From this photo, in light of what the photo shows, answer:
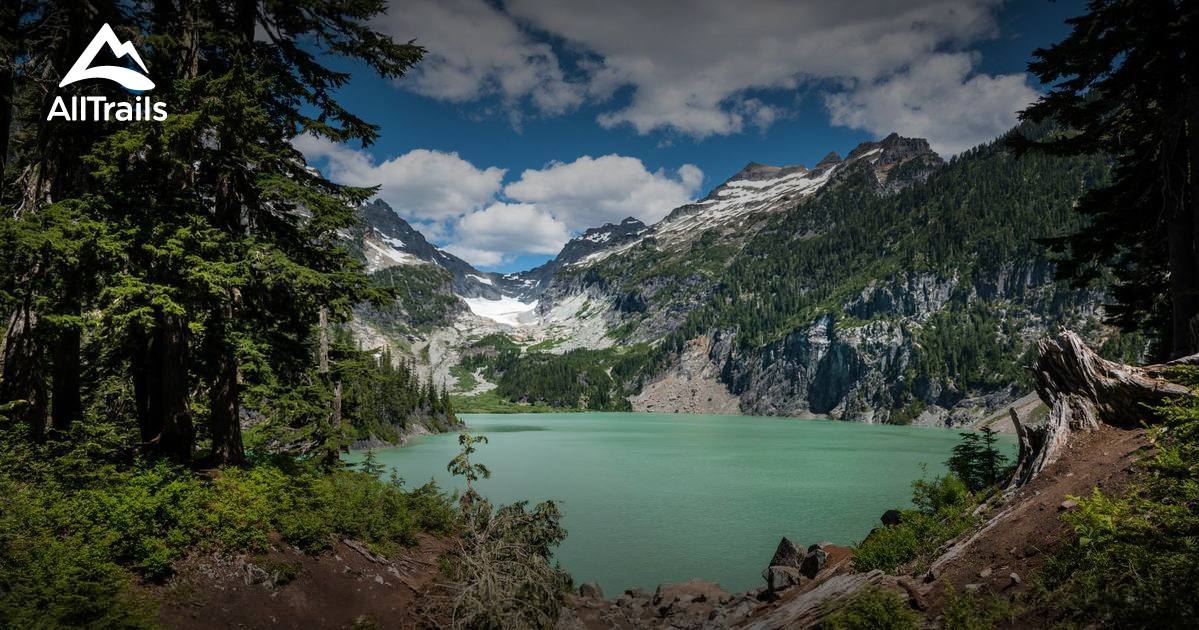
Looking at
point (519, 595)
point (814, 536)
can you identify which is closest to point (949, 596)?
point (519, 595)

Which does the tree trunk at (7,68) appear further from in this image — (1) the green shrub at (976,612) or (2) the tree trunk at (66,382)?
(1) the green shrub at (976,612)

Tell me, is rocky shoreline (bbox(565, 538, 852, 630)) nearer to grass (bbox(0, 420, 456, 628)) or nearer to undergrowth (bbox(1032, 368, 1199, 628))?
grass (bbox(0, 420, 456, 628))

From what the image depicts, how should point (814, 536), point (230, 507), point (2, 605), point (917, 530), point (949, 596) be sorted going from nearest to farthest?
1. point (2, 605)
2. point (949, 596)
3. point (230, 507)
4. point (917, 530)
5. point (814, 536)

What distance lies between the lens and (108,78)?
12.9 meters

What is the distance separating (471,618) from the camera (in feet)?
37.6

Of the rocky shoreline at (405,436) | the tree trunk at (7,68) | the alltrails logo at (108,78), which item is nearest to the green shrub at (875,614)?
the alltrails logo at (108,78)

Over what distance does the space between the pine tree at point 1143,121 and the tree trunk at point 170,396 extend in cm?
2275

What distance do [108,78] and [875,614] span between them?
63.0ft

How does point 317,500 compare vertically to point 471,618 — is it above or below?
above

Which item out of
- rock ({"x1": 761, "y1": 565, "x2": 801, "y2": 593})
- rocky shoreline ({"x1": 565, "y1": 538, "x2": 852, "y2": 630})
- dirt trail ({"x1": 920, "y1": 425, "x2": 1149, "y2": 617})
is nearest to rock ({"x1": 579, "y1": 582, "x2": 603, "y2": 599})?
rocky shoreline ({"x1": 565, "y1": 538, "x2": 852, "y2": 630})

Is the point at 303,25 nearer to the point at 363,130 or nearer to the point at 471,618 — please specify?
the point at 363,130

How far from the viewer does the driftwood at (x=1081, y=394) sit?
11461mm

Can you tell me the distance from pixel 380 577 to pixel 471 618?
2615 millimetres

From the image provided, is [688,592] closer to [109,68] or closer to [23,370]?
[23,370]
